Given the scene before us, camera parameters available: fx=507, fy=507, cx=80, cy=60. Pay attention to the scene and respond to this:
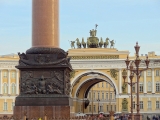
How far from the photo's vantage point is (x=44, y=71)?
60.6ft

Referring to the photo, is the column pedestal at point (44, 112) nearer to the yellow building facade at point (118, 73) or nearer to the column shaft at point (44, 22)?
the column shaft at point (44, 22)

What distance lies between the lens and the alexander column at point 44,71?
18016 millimetres

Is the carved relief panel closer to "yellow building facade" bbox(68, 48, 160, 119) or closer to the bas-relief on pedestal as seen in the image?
the bas-relief on pedestal

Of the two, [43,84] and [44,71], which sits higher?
[44,71]

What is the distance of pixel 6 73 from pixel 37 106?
46.1 meters

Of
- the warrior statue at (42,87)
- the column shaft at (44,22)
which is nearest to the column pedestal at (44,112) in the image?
the warrior statue at (42,87)

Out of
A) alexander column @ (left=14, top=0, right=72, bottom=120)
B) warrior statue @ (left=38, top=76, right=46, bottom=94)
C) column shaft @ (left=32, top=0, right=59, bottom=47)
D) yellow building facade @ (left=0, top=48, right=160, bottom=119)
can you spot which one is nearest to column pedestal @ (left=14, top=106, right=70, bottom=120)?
alexander column @ (left=14, top=0, right=72, bottom=120)

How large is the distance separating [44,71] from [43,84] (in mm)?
502

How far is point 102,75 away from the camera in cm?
6306

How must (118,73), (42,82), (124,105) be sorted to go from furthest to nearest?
1. (118,73)
2. (124,105)
3. (42,82)

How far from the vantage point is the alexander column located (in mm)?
18016

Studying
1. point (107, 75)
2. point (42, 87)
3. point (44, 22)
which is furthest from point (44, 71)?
point (107, 75)

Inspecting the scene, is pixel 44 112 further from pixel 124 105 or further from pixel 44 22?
pixel 124 105

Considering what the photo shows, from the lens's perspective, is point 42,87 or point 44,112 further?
point 42,87
